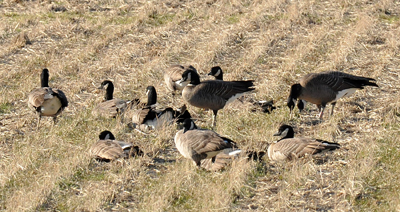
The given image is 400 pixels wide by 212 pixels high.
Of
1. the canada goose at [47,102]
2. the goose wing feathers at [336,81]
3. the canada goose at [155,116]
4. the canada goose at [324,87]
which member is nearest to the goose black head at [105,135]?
the canada goose at [155,116]

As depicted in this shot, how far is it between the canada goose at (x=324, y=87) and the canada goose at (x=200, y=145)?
9.09 feet

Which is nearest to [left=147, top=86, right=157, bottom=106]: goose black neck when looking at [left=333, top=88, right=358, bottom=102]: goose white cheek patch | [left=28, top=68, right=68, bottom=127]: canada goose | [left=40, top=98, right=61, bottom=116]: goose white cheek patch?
[left=28, top=68, right=68, bottom=127]: canada goose

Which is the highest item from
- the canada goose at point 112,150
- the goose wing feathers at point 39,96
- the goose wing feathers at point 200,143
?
the goose wing feathers at point 39,96

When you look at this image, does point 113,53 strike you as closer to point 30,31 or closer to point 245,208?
point 30,31

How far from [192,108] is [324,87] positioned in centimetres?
308

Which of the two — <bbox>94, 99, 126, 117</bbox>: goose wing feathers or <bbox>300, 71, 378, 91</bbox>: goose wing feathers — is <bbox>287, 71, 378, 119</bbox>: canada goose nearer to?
<bbox>300, 71, 378, 91</bbox>: goose wing feathers

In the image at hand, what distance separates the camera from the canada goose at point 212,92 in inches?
478

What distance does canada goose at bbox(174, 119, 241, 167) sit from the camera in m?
9.59

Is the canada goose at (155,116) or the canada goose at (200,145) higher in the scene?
the canada goose at (200,145)

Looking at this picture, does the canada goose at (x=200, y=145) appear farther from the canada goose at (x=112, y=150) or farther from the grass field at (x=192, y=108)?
the canada goose at (x=112, y=150)

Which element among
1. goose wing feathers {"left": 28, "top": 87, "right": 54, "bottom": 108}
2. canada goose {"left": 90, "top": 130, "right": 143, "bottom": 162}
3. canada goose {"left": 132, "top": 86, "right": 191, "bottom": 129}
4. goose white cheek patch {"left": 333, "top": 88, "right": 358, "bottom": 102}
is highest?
goose wing feathers {"left": 28, "top": 87, "right": 54, "bottom": 108}

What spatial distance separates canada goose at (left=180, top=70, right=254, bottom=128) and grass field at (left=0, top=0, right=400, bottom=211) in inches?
16.8

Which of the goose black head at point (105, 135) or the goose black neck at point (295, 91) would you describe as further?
the goose black neck at point (295, 91)

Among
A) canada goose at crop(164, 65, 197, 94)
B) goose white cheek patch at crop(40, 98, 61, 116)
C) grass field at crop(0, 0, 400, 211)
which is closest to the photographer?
grass field at crop(0, 0, 400, 211)
